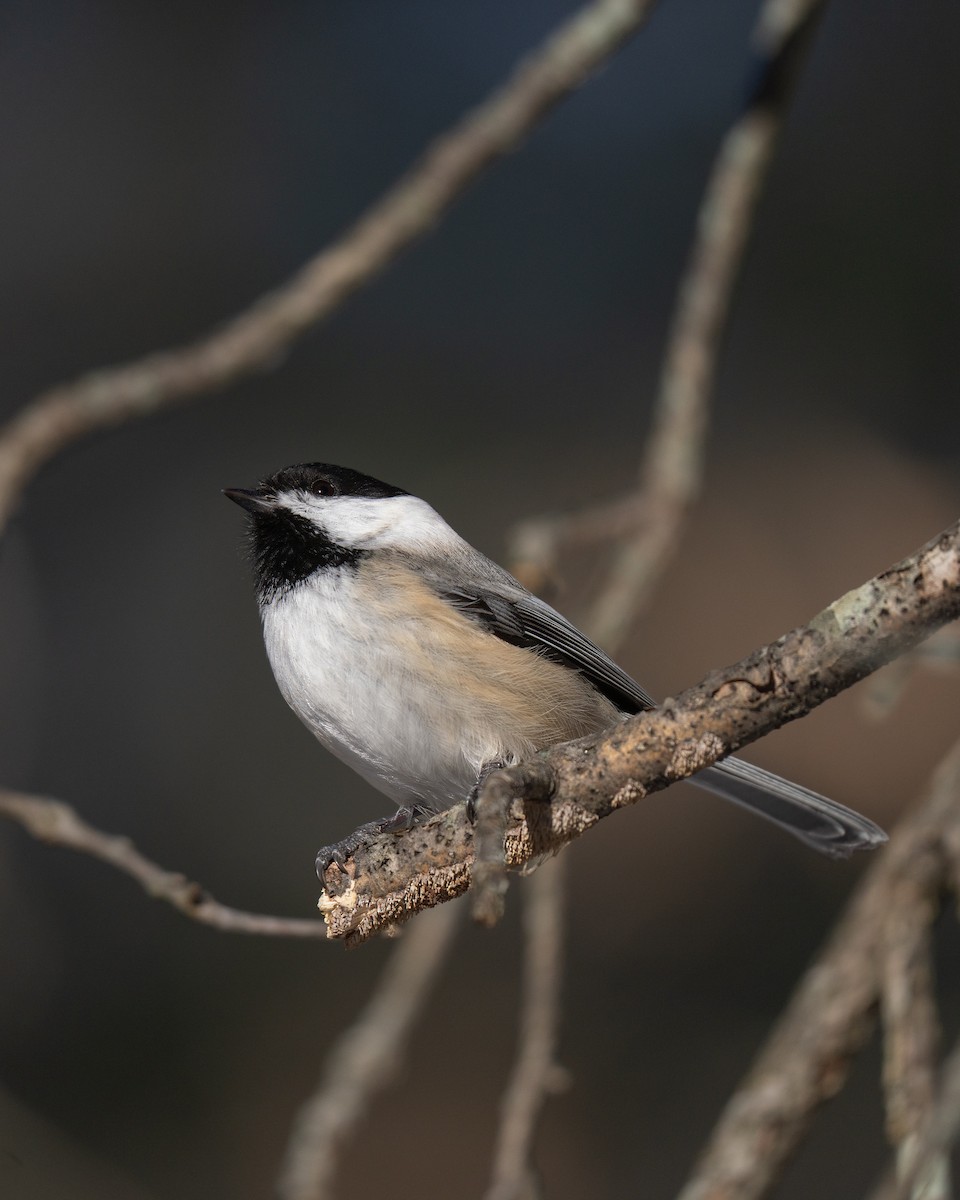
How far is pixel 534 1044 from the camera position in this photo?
79.9 inches

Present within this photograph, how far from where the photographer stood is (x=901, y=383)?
12.3 feet

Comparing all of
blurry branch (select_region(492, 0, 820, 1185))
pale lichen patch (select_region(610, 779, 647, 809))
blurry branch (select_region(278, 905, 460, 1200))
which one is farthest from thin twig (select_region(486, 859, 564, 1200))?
pale lichen patch (select_region(610, 779, 647, 809))

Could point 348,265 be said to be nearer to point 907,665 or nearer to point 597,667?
point 597,667

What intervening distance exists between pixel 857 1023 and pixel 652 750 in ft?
2.82

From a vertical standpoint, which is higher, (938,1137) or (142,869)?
(938,1137)

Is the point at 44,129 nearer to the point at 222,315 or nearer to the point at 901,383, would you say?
the point at 222,315

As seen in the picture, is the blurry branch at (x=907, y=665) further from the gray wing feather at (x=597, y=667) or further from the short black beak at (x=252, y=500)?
the short black beak at (x=252, y=500)

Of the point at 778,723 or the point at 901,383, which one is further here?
the point at 901,383

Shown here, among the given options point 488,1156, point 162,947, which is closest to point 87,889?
point 162,947

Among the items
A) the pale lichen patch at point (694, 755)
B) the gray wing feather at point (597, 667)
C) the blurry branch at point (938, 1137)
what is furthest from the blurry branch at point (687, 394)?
the blurry branch at point (938, 1137)

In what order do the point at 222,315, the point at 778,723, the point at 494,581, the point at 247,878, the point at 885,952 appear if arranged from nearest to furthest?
1. the point at 778,723
2. the point at 885,952
3. the point at 494,581
4. the point at 247,878
5. the point at 222,315

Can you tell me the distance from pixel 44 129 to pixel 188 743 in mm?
2351

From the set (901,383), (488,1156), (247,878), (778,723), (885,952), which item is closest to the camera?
(778,723)

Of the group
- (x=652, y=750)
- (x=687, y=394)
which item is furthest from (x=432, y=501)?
(x=652, y=750)
